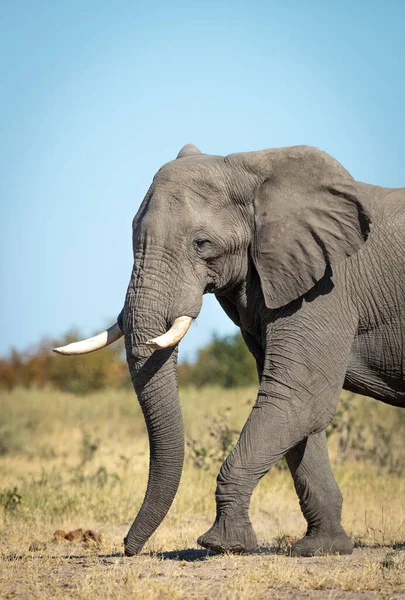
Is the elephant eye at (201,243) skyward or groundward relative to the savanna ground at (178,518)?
skyward

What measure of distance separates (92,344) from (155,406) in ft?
2.01

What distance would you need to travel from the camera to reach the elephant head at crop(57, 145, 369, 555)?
6672mm

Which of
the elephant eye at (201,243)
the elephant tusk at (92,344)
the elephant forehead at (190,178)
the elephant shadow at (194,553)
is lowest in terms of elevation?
the elephant shadow at (194,553)

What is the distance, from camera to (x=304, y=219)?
6.99 meters

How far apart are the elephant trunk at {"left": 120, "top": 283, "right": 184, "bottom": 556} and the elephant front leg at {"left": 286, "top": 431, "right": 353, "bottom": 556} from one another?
107cm

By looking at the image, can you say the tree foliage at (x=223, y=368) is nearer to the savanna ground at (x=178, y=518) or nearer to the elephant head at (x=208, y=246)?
the savanna ground at (x=178, y=518)

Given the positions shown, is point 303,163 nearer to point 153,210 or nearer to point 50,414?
point 153,210

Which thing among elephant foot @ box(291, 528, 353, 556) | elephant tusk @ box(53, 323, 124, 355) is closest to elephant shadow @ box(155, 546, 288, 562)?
elephant foot @ box(291, 528, 353, 556)

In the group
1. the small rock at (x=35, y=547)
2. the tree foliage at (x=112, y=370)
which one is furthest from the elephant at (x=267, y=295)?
the tree foliage at (x=112, y=370)

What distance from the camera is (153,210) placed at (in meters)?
6.75

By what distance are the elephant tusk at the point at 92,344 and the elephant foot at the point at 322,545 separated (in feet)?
7.01

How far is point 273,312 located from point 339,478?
5.54 meters

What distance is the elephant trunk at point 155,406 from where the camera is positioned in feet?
21.8

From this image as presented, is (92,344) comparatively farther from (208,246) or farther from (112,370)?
(112,370)
